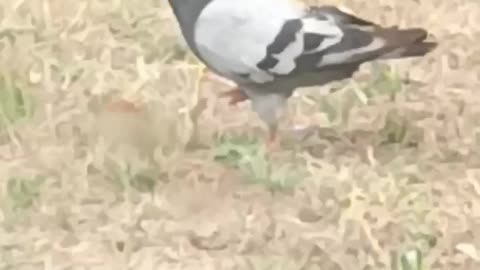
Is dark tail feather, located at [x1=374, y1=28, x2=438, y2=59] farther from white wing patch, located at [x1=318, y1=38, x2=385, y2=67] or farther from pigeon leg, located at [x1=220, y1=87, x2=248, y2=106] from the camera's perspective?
pigeon leg, located at [x1=220, y1=87, x2=248, y2=106]

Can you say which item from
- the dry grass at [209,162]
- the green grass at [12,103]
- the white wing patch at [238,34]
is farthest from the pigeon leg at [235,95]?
the green grass at [12,103]

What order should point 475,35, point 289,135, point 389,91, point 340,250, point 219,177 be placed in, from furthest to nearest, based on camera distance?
1. point 475,35
2. point 389,91
3. point 289,135
4. point 219,177
5. point 340,250

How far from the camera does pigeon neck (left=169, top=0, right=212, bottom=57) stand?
1.67 metres

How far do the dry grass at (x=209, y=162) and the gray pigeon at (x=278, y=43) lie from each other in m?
0.10

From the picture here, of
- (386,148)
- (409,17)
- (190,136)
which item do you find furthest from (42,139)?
(409,17)

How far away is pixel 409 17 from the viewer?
6.90 feet

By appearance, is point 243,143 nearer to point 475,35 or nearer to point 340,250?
point 340,250

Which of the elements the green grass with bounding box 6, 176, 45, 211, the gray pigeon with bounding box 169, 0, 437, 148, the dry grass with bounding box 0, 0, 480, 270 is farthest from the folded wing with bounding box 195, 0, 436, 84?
the green grass with bounding box 6, 176, 45, 211

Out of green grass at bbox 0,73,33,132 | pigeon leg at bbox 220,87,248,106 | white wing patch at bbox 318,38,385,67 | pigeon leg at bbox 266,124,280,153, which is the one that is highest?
white wing patch at bbox 318,38,385,67

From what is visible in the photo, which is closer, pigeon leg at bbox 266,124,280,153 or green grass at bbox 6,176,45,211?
green grass at bbox 6,176,45,211

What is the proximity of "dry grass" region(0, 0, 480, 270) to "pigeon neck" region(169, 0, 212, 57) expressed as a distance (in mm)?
116

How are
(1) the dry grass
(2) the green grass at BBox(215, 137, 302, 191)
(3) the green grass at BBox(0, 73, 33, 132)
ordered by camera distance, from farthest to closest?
(3) the green grass at BBox(0, 73, 33, 132) → (2) the green grass at BBox(215, 137, 302, 191) → (1) the dry grass

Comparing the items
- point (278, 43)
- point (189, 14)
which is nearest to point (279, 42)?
point (278, 43)

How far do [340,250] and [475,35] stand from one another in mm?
677
